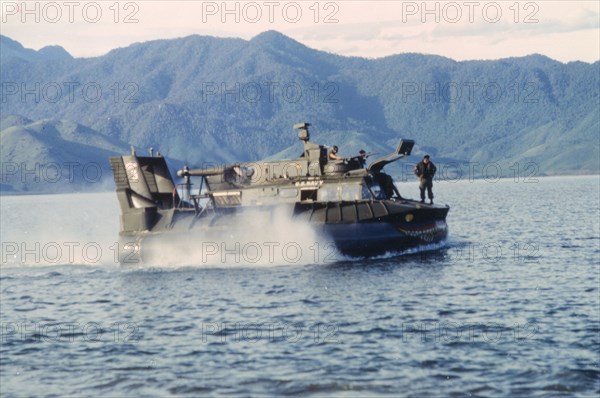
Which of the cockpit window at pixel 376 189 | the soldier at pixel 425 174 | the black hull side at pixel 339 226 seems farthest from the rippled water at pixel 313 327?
the soldier at pixel 425 174

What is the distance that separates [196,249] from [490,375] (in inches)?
916

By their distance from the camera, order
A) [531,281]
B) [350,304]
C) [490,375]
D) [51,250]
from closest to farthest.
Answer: [490,375] → [350,304] → [531,281] → [51,250]

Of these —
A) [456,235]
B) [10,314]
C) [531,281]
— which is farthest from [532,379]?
[456,235]

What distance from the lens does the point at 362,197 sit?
39969 mm

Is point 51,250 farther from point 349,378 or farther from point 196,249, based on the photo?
point 349,378

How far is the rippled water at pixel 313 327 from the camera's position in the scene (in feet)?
64.7

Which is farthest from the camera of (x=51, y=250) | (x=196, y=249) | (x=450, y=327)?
(x=51, y=250)

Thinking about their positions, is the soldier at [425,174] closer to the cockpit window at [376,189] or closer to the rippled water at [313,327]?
the cockpit window at [376,189]

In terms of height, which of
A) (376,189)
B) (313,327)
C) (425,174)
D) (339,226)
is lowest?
(313,327)

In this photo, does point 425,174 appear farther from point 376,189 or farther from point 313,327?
point 313,327

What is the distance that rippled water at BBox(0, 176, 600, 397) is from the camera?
776 inches

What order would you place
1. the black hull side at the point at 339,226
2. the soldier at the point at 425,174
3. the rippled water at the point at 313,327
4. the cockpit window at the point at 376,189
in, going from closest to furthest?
the rippled water at the point at 313,327, the black hull side at the point at 339,226, the cockpit window at the point at 376,189, the soldier at the point at 425,174

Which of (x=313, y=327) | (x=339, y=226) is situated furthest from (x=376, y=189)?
(x=313, y=327)

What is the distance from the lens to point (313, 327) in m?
25.7
